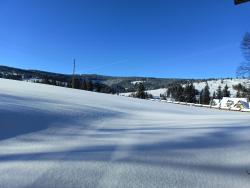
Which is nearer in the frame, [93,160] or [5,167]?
[5,167]

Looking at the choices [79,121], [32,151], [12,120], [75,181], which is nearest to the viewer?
[75,181]

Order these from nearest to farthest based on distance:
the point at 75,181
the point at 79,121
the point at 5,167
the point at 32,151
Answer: the point at 75,181
the point at 5,167
the point at 32,151
the point at 79,121

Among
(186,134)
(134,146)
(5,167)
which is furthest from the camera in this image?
(186,134)

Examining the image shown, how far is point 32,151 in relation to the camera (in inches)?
175

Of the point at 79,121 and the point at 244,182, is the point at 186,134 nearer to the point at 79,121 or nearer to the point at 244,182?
the point at 244,182

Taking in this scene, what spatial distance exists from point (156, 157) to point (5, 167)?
1905mm

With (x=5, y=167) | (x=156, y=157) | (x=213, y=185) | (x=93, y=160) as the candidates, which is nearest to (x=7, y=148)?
(x=5, y=167)

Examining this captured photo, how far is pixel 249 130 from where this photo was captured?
5.95 meters

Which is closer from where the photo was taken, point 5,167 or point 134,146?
point 5,167

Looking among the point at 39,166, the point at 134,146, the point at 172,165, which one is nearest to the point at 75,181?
the point at 39,166

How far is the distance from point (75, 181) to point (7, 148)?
1.72m

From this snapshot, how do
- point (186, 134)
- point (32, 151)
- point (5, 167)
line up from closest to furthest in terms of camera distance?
point (5, 167), point (32, 151), point (186, 134)

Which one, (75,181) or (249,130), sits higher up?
(249,130)

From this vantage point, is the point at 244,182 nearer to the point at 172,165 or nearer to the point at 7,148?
the point at 172,165
